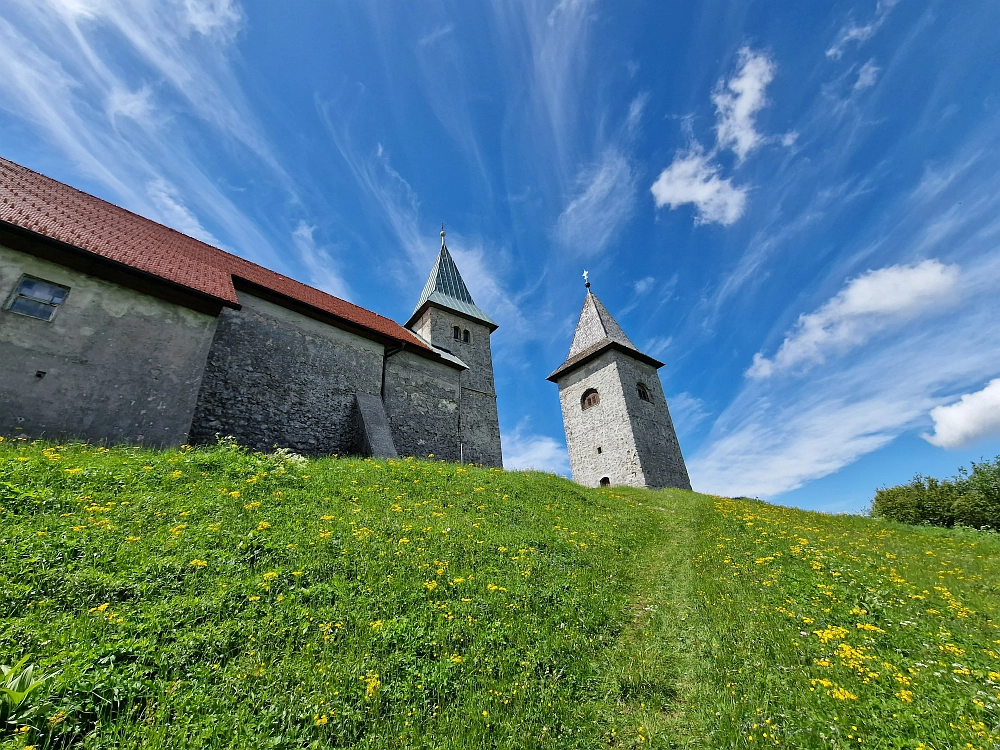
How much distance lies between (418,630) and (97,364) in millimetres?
9866

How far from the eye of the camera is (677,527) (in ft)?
36.5

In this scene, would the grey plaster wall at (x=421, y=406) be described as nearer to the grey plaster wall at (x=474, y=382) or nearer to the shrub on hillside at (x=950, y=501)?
the grey plaster wall at (x=474, y=382)

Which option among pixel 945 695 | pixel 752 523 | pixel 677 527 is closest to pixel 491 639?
pixel 945 695

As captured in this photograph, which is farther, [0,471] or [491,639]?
[0,471]

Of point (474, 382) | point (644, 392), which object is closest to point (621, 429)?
point (644, 392)

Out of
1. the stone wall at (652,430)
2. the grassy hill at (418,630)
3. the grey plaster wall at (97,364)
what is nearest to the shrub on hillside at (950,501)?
the stone wall at (652,430)

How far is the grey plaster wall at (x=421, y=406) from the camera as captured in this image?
16.7 metres

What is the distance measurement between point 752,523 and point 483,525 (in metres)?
7.98

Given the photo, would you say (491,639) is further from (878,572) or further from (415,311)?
(415,311)

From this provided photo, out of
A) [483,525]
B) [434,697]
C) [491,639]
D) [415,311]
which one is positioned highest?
[415,311]

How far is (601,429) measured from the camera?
2497 centimetres

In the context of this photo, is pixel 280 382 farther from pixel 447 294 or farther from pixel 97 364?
pixel 447 294

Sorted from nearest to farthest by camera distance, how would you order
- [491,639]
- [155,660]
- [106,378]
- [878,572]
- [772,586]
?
[155,660] < [491,639] < [772,586] < [878,572] < [106,378]

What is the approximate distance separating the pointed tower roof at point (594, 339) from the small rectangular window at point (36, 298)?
923 inches
